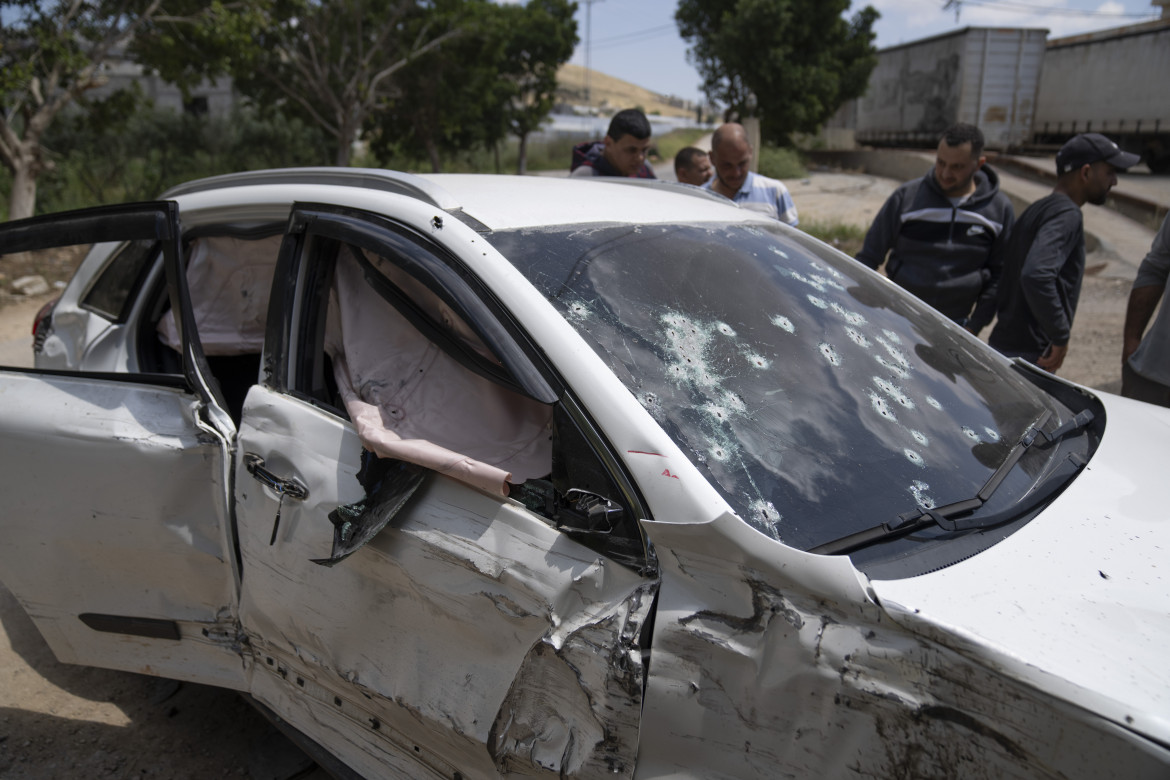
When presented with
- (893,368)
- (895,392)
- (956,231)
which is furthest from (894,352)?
(956,231)

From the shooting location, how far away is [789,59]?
2836cm

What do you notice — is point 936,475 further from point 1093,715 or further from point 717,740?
point 717,740

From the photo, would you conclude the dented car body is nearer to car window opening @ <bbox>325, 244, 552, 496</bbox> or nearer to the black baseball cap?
car window opening @ <bbox>325, 244, 552, 496</bbox>

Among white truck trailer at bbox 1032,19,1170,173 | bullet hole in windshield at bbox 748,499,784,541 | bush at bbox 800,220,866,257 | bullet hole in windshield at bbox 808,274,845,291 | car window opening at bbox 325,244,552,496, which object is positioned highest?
white truck trailer at bbox 1032,19,1170,173

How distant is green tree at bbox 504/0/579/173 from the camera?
28.4m

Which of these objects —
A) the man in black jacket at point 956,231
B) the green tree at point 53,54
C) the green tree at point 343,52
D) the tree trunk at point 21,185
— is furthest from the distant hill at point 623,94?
the man in black jacket at point 956,231

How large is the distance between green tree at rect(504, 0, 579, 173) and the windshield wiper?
28.4 meters

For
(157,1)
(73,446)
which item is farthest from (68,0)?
(73,446)

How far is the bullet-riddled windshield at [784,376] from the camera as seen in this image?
1.55m

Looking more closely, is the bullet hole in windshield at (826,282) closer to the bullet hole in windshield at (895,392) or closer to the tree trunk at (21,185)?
the bullet hole in windshield at (895,392)

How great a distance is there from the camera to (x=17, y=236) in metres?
2.34

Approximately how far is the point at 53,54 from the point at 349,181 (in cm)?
1224

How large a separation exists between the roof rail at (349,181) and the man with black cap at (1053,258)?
8.69 ft

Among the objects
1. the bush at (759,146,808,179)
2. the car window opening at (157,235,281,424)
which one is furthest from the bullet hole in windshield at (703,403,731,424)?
the bush at (759,146,808,179)
